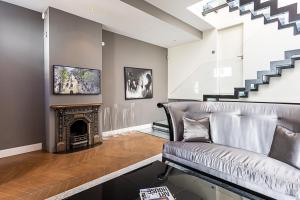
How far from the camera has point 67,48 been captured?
148 inches

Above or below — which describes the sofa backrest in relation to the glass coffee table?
above

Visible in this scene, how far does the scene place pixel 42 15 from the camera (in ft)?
12.1

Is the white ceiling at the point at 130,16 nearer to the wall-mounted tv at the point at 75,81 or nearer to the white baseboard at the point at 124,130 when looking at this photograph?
the wall-mounted tv at the point at 75,81

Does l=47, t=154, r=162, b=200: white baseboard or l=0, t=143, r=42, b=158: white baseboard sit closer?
l=47, t=154, r=162, b=200: white baseboard

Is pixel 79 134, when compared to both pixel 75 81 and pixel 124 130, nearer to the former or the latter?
pixel 75 81

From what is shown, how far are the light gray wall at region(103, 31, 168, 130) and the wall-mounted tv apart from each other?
604 mm

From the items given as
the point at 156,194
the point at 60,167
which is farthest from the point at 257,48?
the point at 60,167

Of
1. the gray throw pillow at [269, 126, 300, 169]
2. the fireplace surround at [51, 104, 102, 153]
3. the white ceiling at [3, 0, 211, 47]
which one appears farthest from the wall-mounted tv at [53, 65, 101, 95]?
the gray throw pillow at [269, 126, 300, 169]

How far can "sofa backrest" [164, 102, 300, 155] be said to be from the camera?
2.23 meters

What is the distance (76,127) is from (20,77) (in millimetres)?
1521

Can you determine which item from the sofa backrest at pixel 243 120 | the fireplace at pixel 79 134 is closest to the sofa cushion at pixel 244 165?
the sofa backrest at pixel 243 120

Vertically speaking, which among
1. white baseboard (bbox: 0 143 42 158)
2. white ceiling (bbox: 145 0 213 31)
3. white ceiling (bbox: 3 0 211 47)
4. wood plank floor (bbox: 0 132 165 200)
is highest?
white ceiling (bbox: 145 0 213 31)

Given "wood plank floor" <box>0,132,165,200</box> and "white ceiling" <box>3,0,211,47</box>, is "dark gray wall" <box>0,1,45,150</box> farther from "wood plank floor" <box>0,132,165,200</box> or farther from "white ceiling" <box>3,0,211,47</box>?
"wood plank floor" <box>0,132,165,200</box>

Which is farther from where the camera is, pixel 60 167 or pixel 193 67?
pixel 193 67
